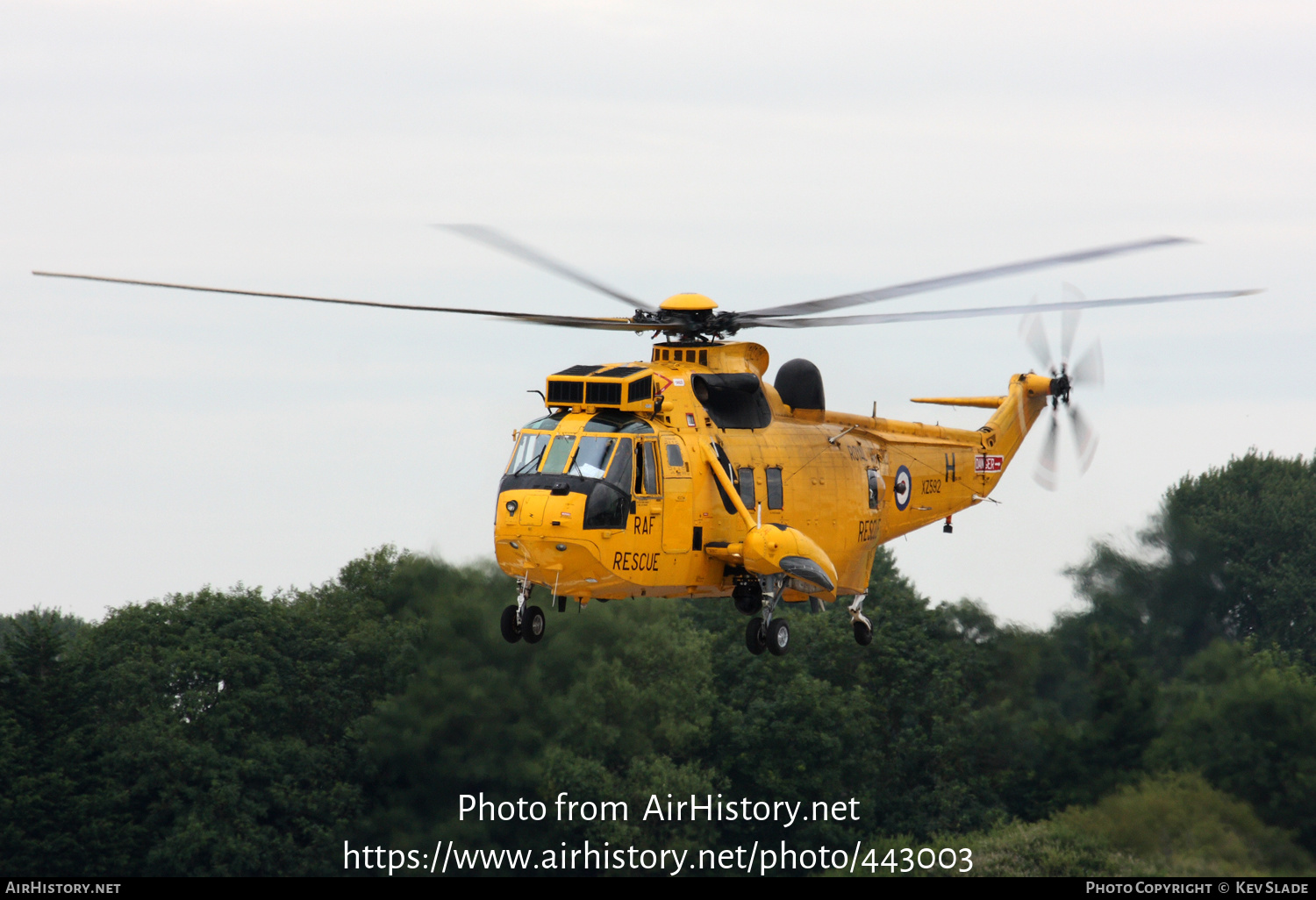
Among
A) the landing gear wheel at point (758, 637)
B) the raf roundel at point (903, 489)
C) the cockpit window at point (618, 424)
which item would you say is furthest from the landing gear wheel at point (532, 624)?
the raf roundel at point (903, 489)

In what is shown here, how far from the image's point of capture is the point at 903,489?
2973 cm

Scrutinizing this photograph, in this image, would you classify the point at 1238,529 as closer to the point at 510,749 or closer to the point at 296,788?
the point at 510,749

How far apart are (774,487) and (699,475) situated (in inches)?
77.9

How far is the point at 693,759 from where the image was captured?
5669 centimetres

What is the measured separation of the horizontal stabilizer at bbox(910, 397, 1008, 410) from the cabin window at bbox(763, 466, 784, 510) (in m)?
6.79

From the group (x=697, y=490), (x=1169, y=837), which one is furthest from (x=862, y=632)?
(x=1169, y=837)

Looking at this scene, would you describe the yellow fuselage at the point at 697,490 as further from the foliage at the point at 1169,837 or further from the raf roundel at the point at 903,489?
the foliage at the point at 1169,837

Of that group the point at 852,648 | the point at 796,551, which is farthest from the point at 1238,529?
the point at 796,551

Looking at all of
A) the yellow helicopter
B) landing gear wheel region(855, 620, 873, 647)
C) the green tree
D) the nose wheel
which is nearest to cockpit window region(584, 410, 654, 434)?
the yellow helicopter

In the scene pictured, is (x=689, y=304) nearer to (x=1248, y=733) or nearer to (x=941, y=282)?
(x=941, y=282)

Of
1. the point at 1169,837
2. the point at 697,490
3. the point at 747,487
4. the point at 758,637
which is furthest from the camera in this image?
the point at 1169,837

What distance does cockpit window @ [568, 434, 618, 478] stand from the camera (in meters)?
23.2

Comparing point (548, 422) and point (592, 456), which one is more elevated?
point (548, 422)

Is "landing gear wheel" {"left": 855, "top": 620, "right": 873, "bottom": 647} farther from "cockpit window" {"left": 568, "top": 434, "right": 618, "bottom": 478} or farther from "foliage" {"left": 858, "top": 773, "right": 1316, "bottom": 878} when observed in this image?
"foliage" {"left": 858, "top": 773, "right": 1316, "bottom": 878}
